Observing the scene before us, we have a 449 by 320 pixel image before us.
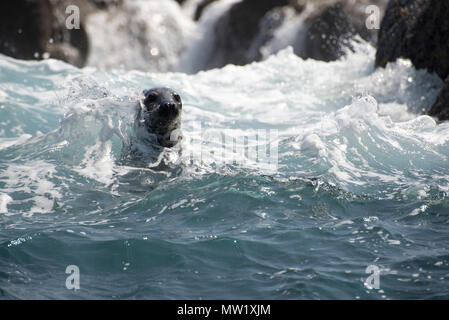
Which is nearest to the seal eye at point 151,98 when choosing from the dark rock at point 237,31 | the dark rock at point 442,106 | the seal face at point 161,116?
the seal face at point 161,116

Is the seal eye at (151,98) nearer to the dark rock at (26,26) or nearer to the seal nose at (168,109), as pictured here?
the seal nose at (168,109)

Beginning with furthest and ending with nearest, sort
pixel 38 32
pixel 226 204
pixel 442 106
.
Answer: pixel 38 32, pixel 442 106, pixel 226 204

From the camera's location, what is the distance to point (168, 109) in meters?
6.25

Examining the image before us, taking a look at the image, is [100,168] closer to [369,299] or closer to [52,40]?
[369,299]

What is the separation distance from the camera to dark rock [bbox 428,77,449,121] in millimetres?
8250

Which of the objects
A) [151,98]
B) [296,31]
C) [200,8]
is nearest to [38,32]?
[200,8]

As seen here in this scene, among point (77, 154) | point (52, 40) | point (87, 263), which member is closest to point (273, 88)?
point (77, 154)

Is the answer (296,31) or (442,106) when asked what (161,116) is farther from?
(296,31)

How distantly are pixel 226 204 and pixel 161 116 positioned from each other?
1.49 meters

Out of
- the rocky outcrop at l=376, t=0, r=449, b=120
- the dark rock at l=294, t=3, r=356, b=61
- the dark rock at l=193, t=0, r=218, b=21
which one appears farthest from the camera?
the dark rock at l=193, t=0, r=218, b=21

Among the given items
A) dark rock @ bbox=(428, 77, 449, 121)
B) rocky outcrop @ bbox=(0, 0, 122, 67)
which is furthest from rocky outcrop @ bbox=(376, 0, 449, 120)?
rocky outcrop @ bbox=(0, 0, 122, 67)

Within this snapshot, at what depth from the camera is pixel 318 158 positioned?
6801 millimetres

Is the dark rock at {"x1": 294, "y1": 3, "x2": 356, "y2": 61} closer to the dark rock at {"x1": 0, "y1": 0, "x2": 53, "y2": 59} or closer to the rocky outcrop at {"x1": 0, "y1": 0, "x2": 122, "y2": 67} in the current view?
the rocky outcrop at {"x1": 0, "y1": 0, "x2": 122, "y2": 67}

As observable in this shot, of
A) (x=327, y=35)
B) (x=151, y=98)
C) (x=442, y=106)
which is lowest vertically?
(x=151, y=98)
